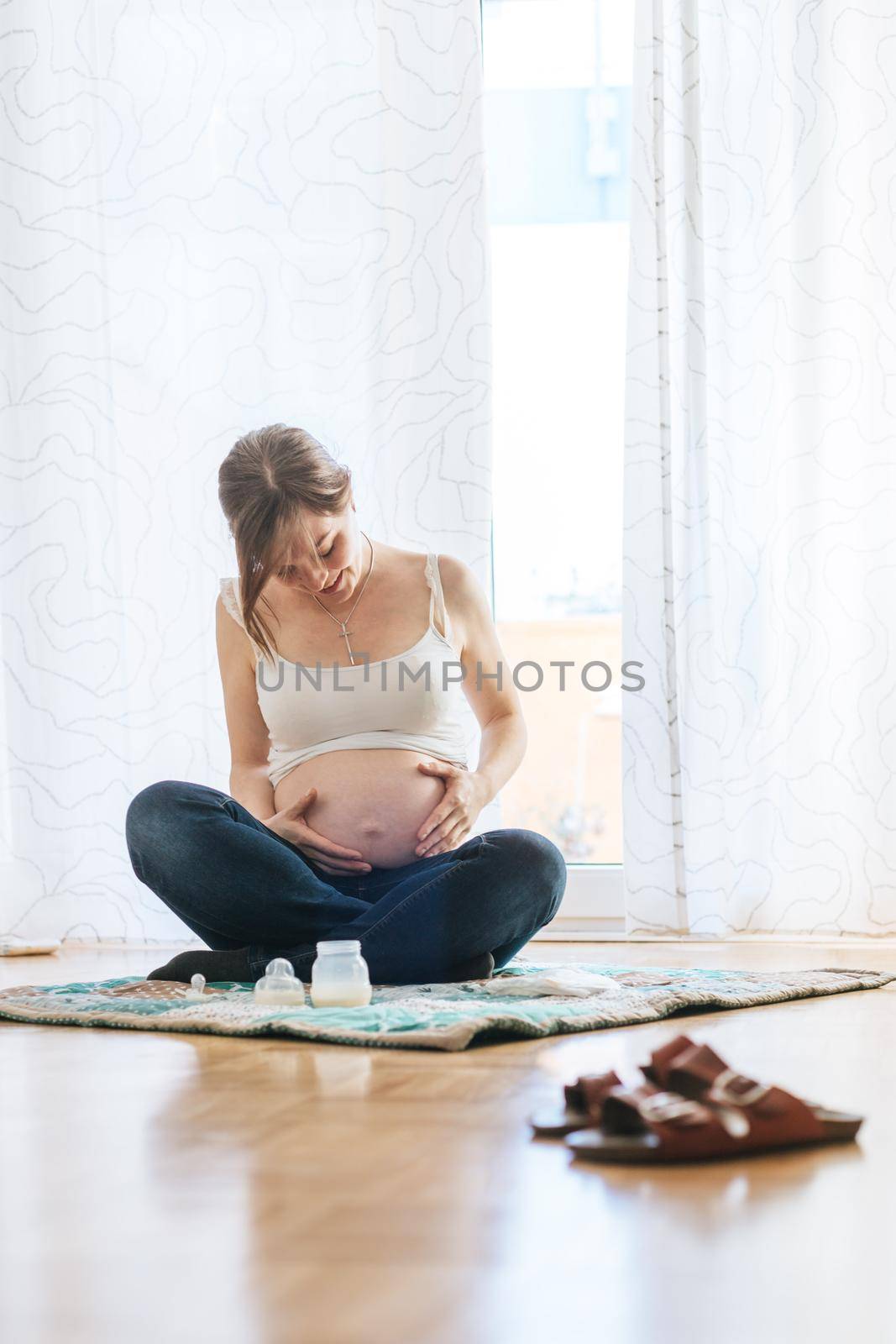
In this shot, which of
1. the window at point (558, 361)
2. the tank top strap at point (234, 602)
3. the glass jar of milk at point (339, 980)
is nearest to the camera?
the glass jar of milk at point (339, 980)

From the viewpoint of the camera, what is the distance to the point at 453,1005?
1467 mm

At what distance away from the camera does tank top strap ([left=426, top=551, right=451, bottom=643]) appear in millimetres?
2014

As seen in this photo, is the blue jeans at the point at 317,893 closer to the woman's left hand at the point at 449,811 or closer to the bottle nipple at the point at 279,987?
the woman's left hand at the point at 449,811

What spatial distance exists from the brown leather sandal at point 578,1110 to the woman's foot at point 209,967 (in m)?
0.84

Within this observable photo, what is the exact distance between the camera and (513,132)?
2.72 meters

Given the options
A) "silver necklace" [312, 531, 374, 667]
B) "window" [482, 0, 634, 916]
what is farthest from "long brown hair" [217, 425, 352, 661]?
"window" [482, 0, 634, 916]

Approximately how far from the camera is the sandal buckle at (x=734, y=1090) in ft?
2.96

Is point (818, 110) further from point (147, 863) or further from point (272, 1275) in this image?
point (272, 1275)

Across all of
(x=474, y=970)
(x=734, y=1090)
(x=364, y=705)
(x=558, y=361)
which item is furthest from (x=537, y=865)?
(x=558, y=361)

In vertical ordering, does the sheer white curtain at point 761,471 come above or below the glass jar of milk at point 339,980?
above

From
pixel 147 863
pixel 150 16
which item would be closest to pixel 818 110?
pixel 150 16

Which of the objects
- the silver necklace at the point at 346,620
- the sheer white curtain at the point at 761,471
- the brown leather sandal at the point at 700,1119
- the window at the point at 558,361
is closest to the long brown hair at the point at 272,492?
the silver necklace at the point at 346,620

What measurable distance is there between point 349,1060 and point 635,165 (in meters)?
1.76

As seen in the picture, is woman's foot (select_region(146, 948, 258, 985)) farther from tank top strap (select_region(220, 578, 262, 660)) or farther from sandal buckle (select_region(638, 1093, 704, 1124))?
sandal buckle (select_region(638, 1093, 704, 1124))
